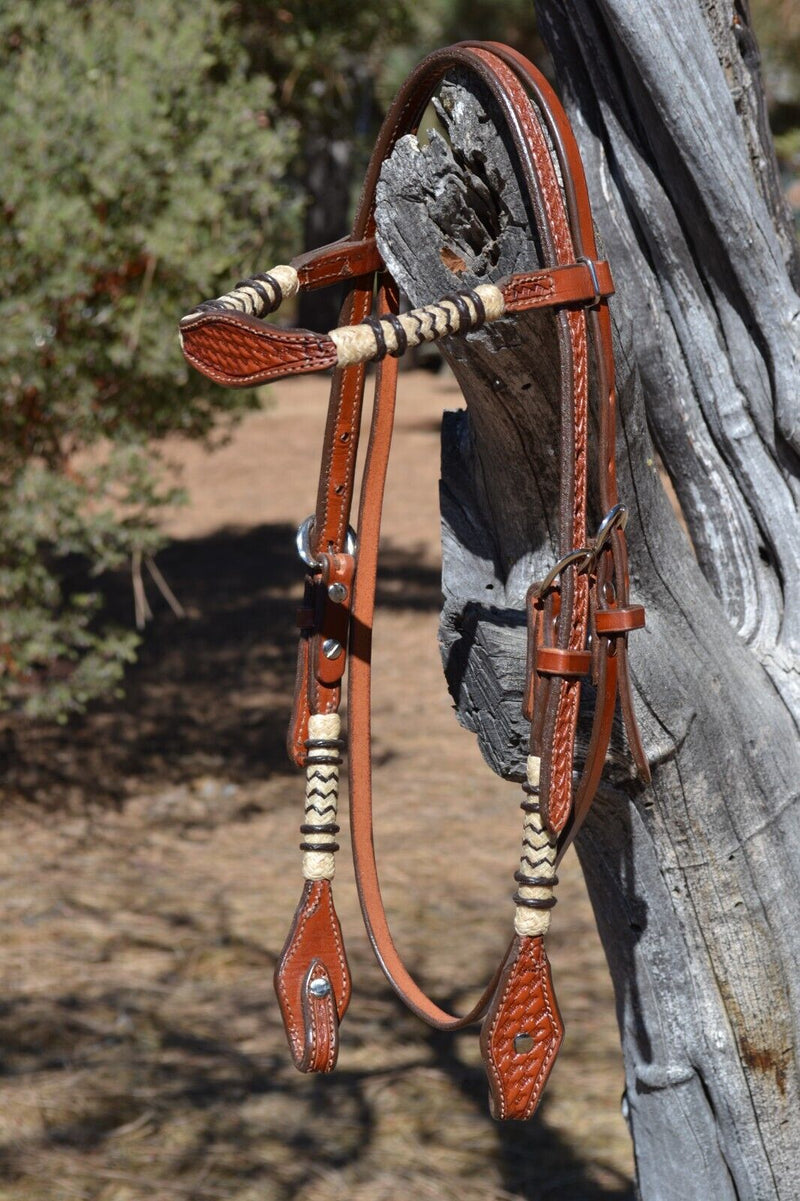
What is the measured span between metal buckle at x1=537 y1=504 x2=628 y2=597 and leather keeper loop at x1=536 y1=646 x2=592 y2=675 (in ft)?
0.25

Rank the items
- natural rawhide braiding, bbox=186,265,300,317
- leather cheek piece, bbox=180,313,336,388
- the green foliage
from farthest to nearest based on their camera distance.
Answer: the green foliage
natural rawhide braiding, bbox=186,265,300,317
leather cheek piece, bbox=180,313,336,388

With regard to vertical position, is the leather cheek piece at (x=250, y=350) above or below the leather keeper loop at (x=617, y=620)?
above

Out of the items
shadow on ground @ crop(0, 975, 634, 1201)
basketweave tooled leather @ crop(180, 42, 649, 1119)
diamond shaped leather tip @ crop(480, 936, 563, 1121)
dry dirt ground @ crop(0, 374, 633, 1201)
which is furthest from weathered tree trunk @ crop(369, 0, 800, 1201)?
dry dirt ground @ crop(0, 374, 633, 1201)

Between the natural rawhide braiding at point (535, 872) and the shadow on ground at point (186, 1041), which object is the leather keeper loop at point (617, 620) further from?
the shadow on ground at point (186, 1041)

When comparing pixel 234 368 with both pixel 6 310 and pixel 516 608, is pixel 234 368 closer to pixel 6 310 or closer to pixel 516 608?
pixel 516 608

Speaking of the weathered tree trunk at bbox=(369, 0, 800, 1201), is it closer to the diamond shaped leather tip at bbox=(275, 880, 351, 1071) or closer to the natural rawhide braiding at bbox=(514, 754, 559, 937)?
the natural rawhide braiding at bbox=(514, 754, 559, 937)

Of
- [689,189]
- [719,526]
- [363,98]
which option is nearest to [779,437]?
[719,526]

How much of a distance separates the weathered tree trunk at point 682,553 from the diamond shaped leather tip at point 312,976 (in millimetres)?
315

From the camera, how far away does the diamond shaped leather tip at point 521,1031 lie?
1489mm

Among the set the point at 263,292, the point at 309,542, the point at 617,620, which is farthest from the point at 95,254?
the point at 617,620

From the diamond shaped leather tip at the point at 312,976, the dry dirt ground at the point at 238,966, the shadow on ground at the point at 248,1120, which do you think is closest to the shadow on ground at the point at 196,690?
the dry dirt ground at the point at 238,966

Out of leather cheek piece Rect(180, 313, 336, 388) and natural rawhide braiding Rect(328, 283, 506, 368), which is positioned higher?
natural rawhide braiding Rect(328, 283, 506, 368)

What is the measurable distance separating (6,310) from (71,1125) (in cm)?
280

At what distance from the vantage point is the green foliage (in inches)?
187
